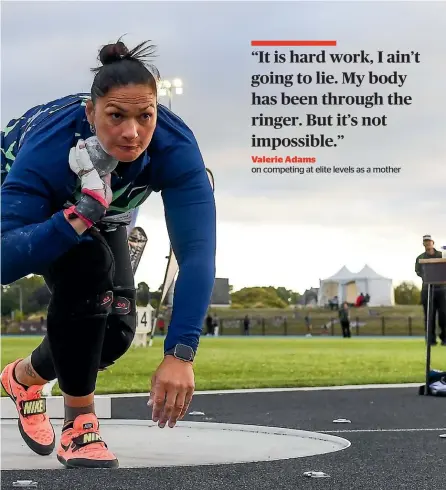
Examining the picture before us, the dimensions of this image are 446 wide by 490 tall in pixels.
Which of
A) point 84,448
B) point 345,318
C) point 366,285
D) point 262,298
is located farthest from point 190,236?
point 262,298

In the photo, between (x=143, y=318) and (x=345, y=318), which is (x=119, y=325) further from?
(x=345, y=318)

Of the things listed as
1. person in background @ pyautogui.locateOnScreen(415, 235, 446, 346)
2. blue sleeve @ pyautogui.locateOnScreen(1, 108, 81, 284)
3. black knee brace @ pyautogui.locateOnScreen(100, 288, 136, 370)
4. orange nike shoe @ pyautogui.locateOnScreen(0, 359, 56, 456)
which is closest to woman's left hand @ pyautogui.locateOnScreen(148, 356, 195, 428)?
blue sleeve @ pyautogui.locateOnScreen(1, 108, 81, 284)

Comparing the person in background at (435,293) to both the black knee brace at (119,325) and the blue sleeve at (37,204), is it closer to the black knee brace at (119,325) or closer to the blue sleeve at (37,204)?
the black knee brace at (119,325)

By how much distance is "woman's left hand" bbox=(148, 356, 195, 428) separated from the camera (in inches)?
121

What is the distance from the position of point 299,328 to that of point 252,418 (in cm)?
5241

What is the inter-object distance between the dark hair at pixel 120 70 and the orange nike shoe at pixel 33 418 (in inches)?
73.5

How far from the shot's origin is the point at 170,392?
3.09 metres

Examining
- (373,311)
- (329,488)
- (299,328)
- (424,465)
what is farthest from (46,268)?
(373,311)

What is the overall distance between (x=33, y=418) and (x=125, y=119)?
6.44ft

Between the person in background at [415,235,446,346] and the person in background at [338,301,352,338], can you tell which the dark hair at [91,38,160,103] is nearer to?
the person in background at [415,235,446,346]

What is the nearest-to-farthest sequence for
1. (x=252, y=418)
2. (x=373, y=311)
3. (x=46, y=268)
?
(x=46, y=268), (x=252, y=418), (x=373, y=311)

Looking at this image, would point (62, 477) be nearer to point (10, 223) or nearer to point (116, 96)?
point (10, 223)

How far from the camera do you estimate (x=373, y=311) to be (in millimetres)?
66375

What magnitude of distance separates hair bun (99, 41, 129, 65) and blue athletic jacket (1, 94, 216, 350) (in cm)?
25
